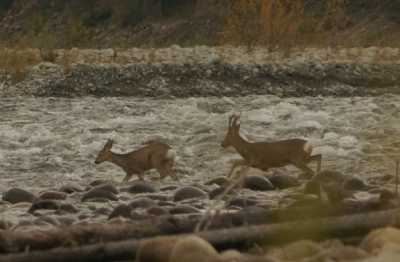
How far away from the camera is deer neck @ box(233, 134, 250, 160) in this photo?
11.7 m

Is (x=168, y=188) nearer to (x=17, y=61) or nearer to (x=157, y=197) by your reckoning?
(x=157, y=197)

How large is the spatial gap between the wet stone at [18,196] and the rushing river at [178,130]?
3.14ft

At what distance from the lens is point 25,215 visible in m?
8.78

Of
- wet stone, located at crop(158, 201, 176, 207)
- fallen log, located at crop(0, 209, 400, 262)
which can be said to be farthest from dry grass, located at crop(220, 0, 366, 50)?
fallen log, located at crop(0, 209, 400, 262)

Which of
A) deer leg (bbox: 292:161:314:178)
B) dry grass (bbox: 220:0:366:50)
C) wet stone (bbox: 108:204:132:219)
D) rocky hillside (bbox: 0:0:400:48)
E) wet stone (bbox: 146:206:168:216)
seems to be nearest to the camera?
wet stone (bbox: 146:206:168:216)

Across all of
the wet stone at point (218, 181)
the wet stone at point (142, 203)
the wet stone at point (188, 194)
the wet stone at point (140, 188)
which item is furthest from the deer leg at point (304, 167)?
the wet stone at point (142, 203)

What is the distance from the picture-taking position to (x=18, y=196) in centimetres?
998

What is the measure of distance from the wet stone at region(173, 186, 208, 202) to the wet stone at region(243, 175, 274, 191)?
497 millimetres

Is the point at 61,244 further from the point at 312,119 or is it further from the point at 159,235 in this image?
the point at 312,119

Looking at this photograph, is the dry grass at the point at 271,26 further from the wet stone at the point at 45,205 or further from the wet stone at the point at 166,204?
the wet stone at the point at 166,204

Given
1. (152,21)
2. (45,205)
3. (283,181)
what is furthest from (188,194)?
(152,21)

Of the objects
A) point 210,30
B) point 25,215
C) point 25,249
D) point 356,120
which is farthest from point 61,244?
point 210,30

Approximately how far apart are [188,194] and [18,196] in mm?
1442

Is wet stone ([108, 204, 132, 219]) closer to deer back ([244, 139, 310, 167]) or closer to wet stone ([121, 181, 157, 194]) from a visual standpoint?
wet stone ([121, 181, 157, 194])
